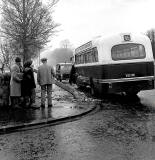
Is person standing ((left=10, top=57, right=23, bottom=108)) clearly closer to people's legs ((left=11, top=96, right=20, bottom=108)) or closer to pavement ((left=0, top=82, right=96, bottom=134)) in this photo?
people's legs ((left=11, top=96, right=20, bottom=108))

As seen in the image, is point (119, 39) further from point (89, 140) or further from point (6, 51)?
point (6, 51)

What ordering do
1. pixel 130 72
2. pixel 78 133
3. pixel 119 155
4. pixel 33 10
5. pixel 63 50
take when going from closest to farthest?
pixel 119 155
pixel 78 133
pixel 130 72
pixel 33 10
pixel 63 50

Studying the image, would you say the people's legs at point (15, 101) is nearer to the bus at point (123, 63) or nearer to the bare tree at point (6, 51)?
the bus at point (123, 63)

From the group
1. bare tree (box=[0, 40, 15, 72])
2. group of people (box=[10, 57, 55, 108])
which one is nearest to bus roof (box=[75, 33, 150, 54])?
group of people (box=[10, 57, 55, 108])

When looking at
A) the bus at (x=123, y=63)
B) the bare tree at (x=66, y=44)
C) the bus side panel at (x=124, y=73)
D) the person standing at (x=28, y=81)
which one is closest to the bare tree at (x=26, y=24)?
the bus at (x=123, y=63)

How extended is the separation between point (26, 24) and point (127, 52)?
36.3 feet

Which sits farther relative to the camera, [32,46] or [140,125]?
[32,46]

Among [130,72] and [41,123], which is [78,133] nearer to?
[41,123]

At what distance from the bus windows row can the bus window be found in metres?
0.90

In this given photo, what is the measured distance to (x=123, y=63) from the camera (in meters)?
14.4

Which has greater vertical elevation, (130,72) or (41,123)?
(130,72)

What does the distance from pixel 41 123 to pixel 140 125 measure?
2.52 metres

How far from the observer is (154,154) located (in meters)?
5.96

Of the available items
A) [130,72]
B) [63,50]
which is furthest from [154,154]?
[63,50]
